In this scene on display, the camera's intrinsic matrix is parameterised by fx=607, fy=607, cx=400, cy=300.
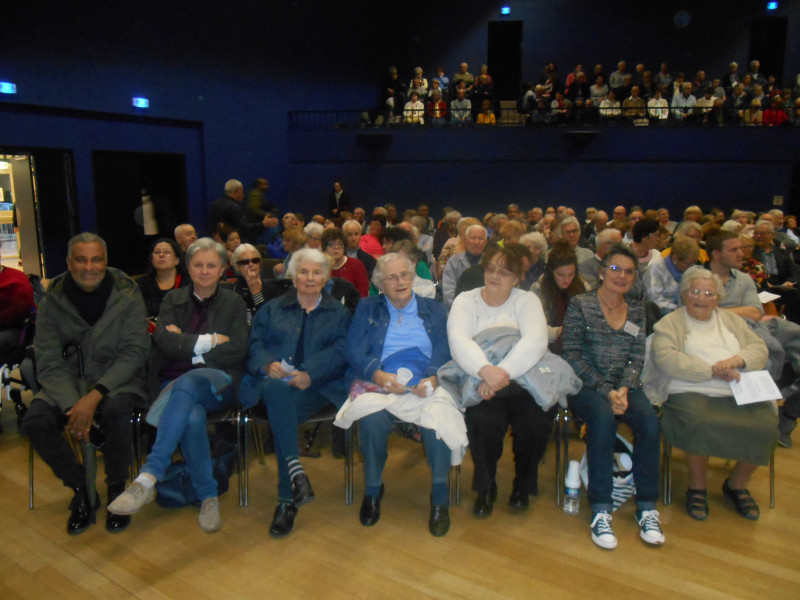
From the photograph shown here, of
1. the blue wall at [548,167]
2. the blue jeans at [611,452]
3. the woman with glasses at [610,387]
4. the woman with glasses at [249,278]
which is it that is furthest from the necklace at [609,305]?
the blue wall at [548,167]

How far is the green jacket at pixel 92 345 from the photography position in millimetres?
2910

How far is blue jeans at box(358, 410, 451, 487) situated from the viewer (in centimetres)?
282

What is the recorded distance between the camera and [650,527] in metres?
2.70

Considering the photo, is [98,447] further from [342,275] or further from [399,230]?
[399,230]

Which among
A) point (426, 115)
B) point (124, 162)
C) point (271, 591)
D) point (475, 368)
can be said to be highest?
point (426, 115)

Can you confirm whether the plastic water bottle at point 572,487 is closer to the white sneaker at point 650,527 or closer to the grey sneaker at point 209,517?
the white sneaker at point 650,527

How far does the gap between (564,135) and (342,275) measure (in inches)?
340

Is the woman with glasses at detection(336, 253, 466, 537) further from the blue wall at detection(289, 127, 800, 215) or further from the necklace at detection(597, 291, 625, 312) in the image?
the blue wall at detection(289, 127, 800, 215)

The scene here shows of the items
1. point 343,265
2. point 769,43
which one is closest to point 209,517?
point 343,265

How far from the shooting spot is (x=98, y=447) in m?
2.93

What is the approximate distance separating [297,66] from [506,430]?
1126cm

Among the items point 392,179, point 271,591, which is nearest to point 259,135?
point 392,179

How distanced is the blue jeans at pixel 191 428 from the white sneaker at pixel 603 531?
5.75 feet

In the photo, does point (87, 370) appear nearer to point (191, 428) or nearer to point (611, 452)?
point (191, 428)
